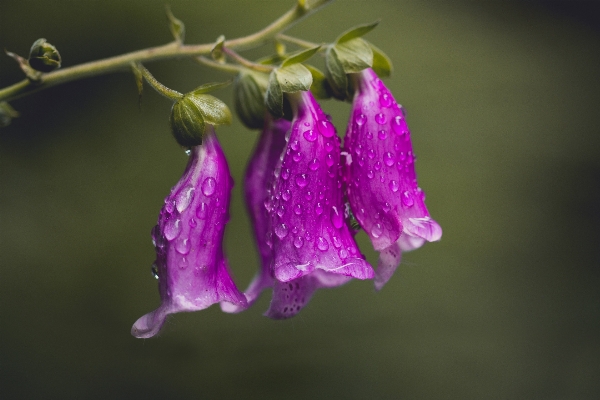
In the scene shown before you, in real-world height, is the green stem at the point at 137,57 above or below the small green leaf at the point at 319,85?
above

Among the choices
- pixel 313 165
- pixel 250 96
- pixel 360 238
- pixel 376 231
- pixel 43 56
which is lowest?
pixel 360 238

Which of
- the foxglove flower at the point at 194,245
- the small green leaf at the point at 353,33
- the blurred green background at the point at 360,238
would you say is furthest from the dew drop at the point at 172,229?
the blurred green background at the point at 360,238

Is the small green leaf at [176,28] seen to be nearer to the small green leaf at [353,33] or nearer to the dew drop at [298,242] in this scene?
the small green leaf at [353,33]

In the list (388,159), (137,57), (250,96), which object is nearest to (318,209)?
(388,159)

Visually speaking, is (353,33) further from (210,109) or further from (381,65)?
(210,109)

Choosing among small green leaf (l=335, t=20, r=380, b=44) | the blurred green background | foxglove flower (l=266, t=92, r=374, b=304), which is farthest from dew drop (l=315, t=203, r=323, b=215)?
the blurred green background

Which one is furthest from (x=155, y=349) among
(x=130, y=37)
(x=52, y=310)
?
(x=130, y=37)

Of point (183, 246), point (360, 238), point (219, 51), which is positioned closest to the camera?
point (183, 246)
